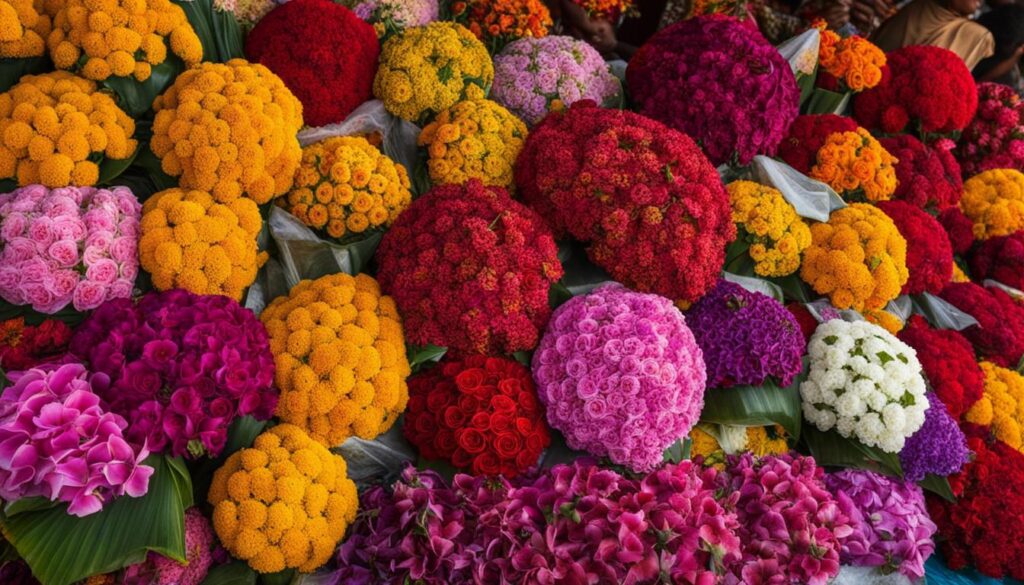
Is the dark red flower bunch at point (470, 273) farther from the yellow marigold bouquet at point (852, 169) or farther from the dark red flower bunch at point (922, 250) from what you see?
the dark red flower bunch at point (922, 250)

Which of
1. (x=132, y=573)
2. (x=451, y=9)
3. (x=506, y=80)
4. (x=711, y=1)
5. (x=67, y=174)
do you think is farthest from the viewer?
(x=711, y=1)

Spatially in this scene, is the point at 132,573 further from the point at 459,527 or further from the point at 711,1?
the point at 711,1

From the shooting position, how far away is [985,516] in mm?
2129

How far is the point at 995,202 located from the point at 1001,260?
12.4 inches

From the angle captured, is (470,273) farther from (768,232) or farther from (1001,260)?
(1001,260)

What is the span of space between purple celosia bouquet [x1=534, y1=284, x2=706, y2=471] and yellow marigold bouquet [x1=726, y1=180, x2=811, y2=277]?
1.83 feet

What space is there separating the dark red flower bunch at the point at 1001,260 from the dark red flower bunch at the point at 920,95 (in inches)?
23.8

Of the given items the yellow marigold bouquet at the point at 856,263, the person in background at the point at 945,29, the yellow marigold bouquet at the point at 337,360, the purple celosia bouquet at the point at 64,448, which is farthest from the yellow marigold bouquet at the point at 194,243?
the person in background at the point at 945,29

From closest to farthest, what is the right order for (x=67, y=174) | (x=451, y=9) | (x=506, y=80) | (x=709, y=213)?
1. (x=67, y=174)
2. (x=709, y=213)
3. (x=506, y=80)
4. (x=451, y=9)

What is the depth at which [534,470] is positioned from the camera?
6.11 feet

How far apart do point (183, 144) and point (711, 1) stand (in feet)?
8.26

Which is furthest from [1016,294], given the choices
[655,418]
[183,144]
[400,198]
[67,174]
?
[67,174]

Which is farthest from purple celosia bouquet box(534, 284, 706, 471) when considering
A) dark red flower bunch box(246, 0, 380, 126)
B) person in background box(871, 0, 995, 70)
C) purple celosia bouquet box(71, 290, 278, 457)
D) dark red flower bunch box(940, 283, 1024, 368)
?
person in background box(871, 0, 995, 70)

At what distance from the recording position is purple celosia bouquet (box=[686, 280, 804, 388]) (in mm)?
2008
